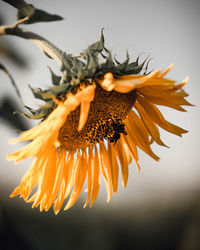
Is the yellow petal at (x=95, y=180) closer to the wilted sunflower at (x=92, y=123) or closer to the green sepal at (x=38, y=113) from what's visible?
the wilted sunflower at (x=92, y=123)

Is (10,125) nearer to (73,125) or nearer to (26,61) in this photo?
(73,125)

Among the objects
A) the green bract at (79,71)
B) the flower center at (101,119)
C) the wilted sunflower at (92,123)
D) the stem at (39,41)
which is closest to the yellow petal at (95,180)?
the wilted sunflower at (92,123)

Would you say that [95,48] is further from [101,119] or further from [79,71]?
[101,119]

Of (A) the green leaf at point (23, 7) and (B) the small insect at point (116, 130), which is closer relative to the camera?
(A) the green leaf at point (23, 7)

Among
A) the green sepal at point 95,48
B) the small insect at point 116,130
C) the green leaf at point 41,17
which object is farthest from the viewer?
the small insect at point 116,130

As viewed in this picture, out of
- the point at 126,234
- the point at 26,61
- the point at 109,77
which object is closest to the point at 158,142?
the point at 109,77

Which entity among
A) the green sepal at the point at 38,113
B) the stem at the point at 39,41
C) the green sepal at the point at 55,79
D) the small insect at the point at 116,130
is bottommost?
the green sepal at the point at 38,113

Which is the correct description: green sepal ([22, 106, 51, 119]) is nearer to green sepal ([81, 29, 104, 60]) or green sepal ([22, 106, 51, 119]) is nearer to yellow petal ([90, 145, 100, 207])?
green sepal ([81, 29, 104, 60])

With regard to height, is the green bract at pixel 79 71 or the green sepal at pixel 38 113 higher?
the green bract at pixel 79 71
